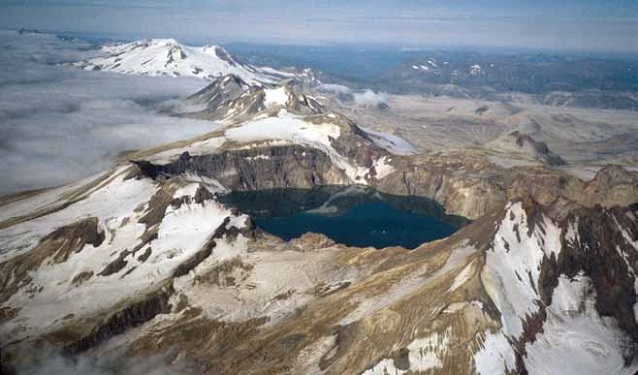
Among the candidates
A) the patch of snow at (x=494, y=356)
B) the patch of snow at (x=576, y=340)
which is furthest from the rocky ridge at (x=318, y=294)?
the patch of snow at (x=576, y=340)

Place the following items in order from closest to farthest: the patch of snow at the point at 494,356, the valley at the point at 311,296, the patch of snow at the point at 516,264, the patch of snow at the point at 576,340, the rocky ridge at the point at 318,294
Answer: the patch of snow at the point at 494,356
the rocky ridge at the point at 318,294
the valley at the point at 311,296
the patch of snow at the point at 576,340
the patch of snow at the point at 516,264

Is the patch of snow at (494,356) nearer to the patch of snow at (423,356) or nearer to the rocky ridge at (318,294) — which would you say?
the rocky ridge at (318,294)

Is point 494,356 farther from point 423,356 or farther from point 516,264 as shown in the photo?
point 516,264

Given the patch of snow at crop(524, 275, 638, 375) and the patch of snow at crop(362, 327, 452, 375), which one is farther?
the patch of snow at crop(524, 275, 638, 375)

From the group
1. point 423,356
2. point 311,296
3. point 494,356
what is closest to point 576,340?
point 494,356

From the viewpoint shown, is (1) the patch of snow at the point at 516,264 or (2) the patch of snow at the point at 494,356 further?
(1) the patch of snow at the point at 516,264

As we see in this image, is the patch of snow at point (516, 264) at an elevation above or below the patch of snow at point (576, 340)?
above

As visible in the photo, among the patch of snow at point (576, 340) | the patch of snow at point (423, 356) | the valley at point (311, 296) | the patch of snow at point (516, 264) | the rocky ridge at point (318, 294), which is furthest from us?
the patch of snow at point (516, 264)

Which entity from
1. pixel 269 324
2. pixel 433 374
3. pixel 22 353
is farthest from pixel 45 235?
pixel 433 374

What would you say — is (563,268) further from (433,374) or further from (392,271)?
(433,374)

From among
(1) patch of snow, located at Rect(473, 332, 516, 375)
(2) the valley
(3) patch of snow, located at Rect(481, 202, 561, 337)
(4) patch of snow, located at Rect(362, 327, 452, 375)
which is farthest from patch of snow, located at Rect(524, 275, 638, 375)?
(4) patch of snow, located at Rect(362, 327, 452, 375)

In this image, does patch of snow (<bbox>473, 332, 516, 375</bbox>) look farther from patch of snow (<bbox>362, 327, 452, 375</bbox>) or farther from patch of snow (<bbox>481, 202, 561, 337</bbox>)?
patch of snow (<bbox>362, 327, 452, 375</bbox>)
